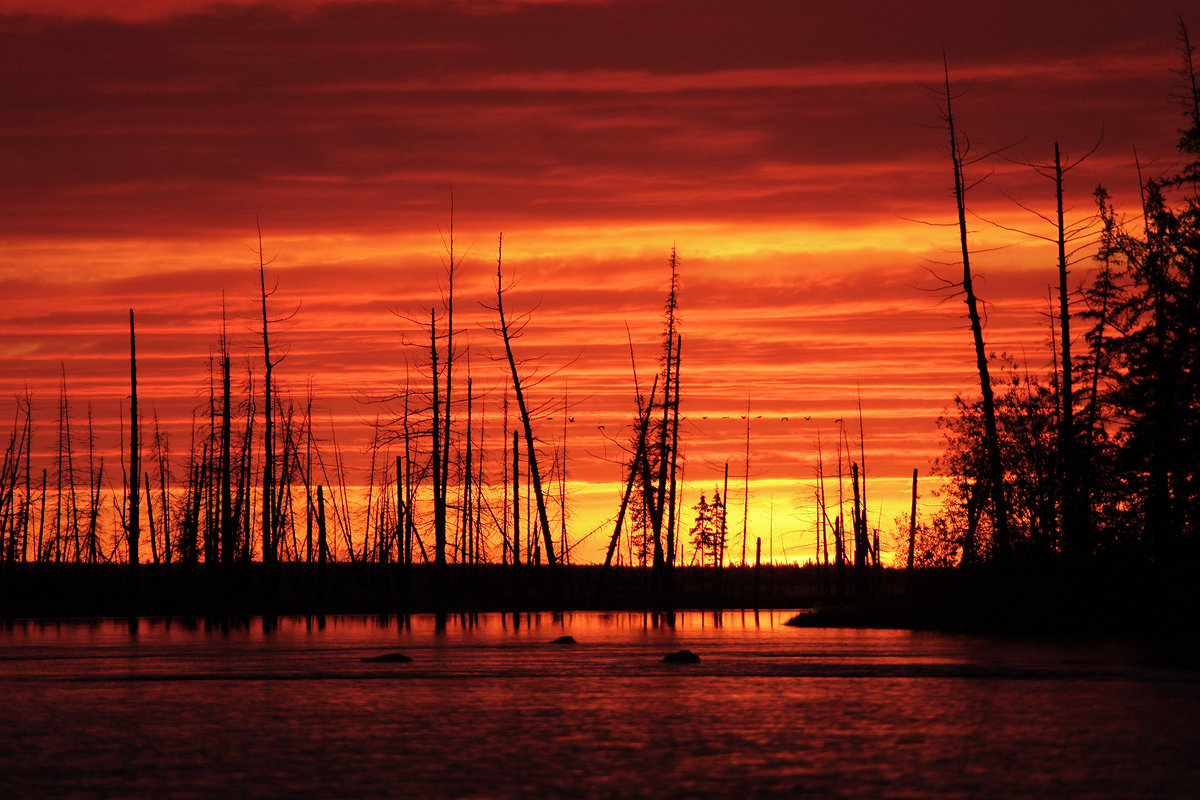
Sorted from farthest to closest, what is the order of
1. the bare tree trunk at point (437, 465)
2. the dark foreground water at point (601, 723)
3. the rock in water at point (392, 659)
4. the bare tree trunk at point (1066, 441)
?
the bare tree trunk at point (437, 465), the bare tree trunk at point (1066, 441), the rock in water at point (392, 659), the dark foreground water at point (601, 723)

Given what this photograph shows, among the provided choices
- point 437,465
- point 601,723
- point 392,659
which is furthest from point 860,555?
point 601,723

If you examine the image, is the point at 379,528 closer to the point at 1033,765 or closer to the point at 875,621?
the point at 875,621

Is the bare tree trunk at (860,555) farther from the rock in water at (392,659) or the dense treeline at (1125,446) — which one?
the rock in water at (392,659)

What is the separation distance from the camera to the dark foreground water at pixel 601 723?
478 inches

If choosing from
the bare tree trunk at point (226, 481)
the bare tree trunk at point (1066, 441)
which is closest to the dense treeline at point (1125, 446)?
the bare tree trunk at point (1066, 441)

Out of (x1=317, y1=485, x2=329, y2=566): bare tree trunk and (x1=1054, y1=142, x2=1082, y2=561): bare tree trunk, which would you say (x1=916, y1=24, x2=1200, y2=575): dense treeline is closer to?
(x1=1054, y1=142, x2=1082, y2=561): bare tree trunk

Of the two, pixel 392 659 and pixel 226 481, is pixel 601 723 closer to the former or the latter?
pixel 392 659

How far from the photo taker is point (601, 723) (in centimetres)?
1642

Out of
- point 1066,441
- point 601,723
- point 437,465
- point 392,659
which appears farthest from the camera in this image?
point 437,465

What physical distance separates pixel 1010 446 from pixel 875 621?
529 inches

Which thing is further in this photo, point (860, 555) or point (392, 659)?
point (860, 555)

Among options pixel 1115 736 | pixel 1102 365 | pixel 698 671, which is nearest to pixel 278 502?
pixel 1102 365

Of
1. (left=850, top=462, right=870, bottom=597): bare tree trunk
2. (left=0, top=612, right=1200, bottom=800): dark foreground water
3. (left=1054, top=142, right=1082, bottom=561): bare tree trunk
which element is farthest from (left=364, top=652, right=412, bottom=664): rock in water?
(left=850, top=462, right=870, bottom=597): bare tree trunk

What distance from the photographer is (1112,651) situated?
28.5m
